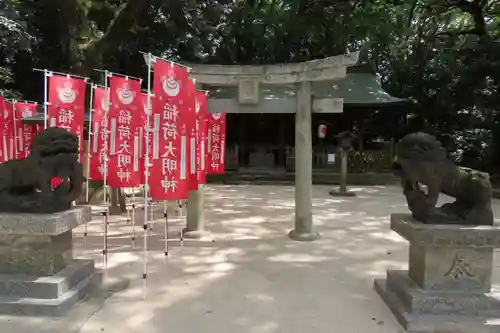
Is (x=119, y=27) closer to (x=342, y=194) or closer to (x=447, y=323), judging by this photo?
(x=342, y=194)

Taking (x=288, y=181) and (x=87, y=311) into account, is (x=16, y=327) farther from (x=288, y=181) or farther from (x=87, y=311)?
(x=288, y=181)

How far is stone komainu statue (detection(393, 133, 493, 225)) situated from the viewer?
3.54 m

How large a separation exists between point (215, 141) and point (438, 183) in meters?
4.78

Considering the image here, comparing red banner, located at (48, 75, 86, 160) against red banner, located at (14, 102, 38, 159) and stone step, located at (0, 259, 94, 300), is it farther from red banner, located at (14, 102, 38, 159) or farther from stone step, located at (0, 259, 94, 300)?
stone step, located at (0, 259, 94, 300)

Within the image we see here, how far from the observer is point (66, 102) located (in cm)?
→ 575

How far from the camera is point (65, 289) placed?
3.63 meters

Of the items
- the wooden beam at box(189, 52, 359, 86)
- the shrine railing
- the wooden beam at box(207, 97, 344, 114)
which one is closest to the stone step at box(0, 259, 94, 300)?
the wooden beam at box(207, 97, 344, 114)

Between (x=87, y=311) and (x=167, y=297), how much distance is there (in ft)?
2.48

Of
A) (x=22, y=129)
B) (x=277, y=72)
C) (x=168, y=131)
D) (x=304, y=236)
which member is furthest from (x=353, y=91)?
(x=168, y=131)

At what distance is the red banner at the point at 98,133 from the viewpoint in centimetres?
629

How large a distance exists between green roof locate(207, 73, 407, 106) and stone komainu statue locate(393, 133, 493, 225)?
35.1 ft

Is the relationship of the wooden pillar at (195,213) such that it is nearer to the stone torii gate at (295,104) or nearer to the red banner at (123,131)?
the stone torii gate at (295,104)

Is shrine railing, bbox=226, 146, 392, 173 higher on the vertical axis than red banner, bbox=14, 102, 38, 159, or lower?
lower

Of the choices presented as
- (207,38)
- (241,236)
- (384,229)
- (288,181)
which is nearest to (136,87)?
(241,236)
